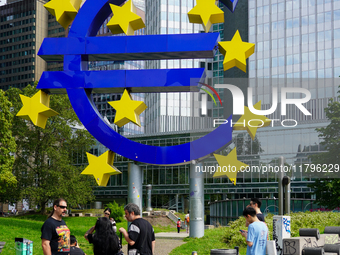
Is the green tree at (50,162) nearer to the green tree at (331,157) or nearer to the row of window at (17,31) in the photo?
the green tree at (331,157)

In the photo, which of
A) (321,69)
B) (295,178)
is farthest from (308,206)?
(321,69)

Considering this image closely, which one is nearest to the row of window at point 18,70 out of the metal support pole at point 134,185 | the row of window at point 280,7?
the row of window at point 280,7

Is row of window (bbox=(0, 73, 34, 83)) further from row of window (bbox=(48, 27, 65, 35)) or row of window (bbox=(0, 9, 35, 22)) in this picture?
row of window (bbox=(0, 9, 35, 22))

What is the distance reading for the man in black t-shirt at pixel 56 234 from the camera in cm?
669

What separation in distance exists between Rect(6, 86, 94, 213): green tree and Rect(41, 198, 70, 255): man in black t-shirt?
32.8 m

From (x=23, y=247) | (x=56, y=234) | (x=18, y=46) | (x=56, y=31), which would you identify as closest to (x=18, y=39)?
(x=18, y=46)

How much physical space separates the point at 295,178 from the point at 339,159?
25726 mm

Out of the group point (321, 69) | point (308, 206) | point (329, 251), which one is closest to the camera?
point (329, 251)

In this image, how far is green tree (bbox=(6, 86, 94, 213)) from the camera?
39344 mm

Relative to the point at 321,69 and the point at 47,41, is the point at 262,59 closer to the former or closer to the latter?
the point at 321,69

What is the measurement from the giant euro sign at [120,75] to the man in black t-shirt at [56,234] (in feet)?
15.8

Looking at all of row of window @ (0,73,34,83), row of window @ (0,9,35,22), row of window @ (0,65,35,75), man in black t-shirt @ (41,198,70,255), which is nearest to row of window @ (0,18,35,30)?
row of window @ (0,9,35,22)

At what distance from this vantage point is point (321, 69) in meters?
76.1

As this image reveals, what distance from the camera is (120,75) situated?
1208cm
